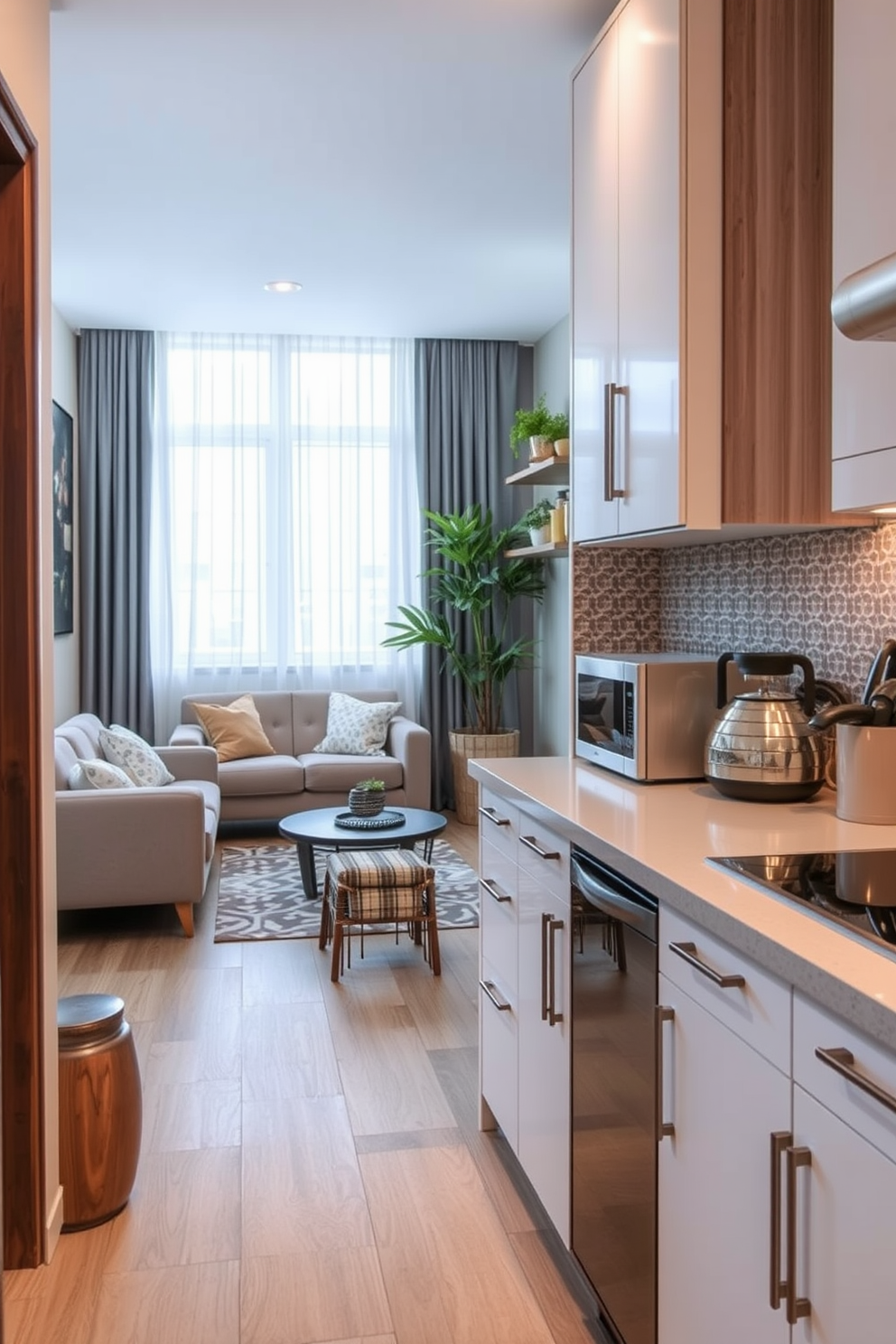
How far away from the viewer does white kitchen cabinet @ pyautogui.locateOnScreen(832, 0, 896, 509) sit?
183 cm

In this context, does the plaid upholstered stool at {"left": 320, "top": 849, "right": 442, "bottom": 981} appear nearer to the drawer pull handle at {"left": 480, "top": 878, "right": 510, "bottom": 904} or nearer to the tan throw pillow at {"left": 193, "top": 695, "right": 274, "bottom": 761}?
the drawer pull handle at {"left": 480, "top": 878, "right": 510, "bottom": 904}

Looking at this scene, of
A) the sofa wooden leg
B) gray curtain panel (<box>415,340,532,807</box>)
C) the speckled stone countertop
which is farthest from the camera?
gray curtain panel (<box>415,340,532,807</box>)

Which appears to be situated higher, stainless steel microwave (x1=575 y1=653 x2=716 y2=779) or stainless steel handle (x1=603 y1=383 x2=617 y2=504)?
stainless steel handle (x1=603 y1=383 x2=617 y2=504)

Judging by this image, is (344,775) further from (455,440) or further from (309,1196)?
(309,1196)

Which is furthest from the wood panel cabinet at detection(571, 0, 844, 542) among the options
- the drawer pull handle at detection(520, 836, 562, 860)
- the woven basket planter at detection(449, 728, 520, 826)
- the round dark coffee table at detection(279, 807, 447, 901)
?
the woven basket planter at detection(449, 728, 520, 826)

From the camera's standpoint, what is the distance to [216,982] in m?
4.07

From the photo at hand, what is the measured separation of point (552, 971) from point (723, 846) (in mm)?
516

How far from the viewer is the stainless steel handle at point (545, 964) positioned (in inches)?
88.2

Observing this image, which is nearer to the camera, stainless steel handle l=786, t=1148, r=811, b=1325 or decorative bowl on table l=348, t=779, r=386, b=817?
stainless steel handle l=786, t=1148, r=811, b=1325

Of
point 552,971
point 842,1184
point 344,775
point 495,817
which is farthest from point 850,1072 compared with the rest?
point 344,775

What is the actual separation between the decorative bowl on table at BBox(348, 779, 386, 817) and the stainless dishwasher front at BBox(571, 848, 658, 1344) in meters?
2.79

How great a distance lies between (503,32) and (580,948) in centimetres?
252

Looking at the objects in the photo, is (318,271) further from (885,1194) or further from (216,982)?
(885,1194)

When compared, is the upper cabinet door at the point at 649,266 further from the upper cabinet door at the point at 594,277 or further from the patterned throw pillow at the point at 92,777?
the patterned throw pillow at the point at 92,777
